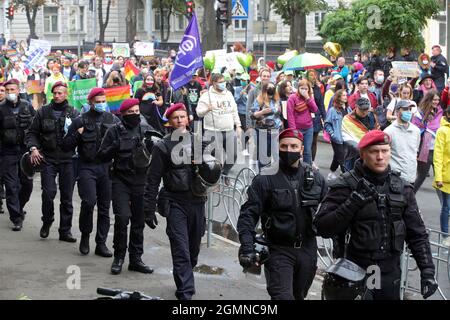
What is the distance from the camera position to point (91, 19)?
8138 centimetres

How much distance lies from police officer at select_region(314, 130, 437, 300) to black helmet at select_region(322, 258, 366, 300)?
92 mm

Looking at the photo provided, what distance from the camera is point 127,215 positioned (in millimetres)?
10102

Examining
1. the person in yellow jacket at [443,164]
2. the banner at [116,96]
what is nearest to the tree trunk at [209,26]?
the banner at [116,96]

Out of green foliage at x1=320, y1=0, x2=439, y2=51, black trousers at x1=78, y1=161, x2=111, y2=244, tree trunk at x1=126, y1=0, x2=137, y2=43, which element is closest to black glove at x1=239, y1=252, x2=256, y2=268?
black trousers at x1=78, y1=161, x2=111, y2=244

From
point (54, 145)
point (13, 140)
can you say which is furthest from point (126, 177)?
point (13, 140)

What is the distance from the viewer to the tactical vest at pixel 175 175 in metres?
9.01

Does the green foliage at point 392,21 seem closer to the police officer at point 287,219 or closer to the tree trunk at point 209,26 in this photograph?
the tree trunk at point 209,26

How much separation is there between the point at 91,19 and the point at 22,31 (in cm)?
560

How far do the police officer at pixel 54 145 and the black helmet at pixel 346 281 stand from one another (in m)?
5.70

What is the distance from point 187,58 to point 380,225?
666cm

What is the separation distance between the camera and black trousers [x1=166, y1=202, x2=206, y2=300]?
352 inches

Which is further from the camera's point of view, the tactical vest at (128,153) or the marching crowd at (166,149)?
the tactical vest at (128,153)

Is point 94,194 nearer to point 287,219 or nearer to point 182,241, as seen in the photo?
point 182,241

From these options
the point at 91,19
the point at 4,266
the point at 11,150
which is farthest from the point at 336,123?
the point at 91,19
